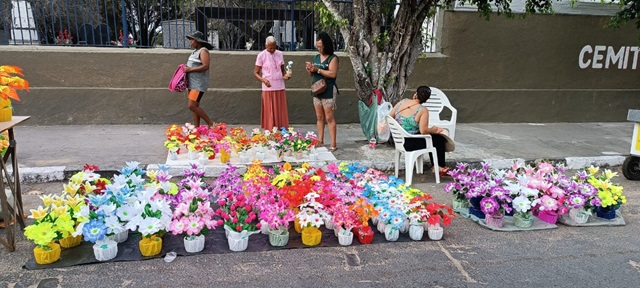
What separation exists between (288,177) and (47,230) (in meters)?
1.95

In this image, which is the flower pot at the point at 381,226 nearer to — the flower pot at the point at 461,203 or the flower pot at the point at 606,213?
the flower pot at the point at 461,203

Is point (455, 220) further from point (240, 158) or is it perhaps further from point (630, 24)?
point (630, 24)

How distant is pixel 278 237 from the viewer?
3.99 metres

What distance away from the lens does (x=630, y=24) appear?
33.6 feet

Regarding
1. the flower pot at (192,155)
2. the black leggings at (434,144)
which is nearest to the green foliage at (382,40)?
the black leggings at (434,144)

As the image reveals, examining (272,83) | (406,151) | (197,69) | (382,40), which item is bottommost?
(406,151)

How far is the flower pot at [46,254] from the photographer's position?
11.7 ft

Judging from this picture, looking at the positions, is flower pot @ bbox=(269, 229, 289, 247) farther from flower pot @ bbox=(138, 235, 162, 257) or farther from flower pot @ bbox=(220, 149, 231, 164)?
flower pot @ bbox=(220, 149, 231, 164)

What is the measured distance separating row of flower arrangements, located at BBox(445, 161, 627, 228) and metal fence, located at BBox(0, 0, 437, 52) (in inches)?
196

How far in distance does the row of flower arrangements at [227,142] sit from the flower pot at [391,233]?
97.6 inches

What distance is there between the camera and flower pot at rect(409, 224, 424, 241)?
4223 mm

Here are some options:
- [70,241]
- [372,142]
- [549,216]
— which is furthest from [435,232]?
[372,142]

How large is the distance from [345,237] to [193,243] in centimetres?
123

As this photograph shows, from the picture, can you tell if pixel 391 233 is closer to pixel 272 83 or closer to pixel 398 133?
pixel 398 133
